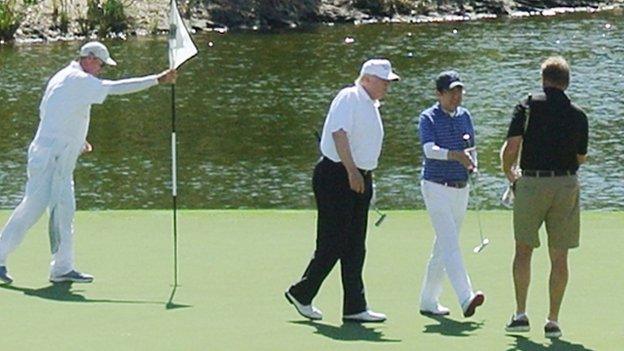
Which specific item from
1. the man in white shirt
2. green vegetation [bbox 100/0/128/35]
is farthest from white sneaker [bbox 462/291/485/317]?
green vegetation [bbox 100/0/128/35]

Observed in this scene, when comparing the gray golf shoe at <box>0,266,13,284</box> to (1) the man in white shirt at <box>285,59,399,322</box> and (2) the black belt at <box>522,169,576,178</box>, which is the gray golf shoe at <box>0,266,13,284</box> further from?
(2) the black belt at <box>522,169,576,178</box>

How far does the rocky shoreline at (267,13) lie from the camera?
158 feet

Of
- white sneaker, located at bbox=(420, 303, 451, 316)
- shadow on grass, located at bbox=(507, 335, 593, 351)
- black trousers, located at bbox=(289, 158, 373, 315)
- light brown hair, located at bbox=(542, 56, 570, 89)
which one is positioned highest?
light brown hair, located at bbox=(542, 56, 570, 89)

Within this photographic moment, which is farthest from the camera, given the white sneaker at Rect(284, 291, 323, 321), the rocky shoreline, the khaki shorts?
the rocky shoreline

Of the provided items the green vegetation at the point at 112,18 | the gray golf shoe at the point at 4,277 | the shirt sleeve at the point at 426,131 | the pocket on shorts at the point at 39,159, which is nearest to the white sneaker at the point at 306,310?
the shirt sleeve at the point at 426,131

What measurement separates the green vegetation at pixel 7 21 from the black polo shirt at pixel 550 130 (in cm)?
3917

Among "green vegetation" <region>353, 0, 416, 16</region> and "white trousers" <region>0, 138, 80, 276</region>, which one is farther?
"green vegetation" <region>353, 0, 416, 16</region>

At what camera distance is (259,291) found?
10266 millimetres

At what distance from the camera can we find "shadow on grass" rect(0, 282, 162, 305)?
9914mm

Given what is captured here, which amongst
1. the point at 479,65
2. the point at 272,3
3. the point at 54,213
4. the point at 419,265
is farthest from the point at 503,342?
the point at 272,3

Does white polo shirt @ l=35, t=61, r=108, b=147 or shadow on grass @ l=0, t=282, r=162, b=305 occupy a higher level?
white polo shirt @ l=35, t=61, r=108, b=147

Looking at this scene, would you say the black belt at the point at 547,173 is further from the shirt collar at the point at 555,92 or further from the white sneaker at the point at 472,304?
the white sneaker at the point at 472,304

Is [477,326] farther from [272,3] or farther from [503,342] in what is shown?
[272,3]

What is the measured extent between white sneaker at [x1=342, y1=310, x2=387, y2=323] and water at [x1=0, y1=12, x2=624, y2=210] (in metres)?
11.3
